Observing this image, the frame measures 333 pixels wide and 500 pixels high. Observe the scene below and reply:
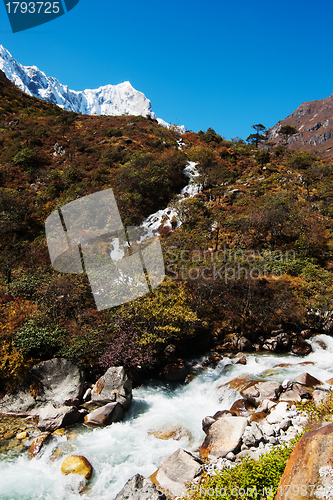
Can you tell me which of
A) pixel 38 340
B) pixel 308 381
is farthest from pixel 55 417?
pixel 308 381

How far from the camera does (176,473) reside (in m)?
6.54

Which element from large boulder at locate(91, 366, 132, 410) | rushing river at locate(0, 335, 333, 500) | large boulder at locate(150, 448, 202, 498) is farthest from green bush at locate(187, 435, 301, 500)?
large boulder at locate(91, 366, 132, 410)

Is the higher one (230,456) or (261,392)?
(230,456)

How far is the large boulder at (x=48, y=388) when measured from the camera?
9820mm

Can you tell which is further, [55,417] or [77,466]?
[55,417]

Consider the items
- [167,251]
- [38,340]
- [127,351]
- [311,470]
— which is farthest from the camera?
[167,251]

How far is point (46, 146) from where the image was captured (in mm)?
37969

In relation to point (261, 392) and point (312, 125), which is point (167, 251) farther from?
point (312, 125)

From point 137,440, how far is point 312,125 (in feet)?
678

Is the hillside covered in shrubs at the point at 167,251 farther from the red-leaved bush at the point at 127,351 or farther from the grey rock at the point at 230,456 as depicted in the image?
the grey rock at the point at 230,456

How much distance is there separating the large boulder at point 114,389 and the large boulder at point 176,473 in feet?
10.4

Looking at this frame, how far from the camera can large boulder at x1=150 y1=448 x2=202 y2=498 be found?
6.21 meters

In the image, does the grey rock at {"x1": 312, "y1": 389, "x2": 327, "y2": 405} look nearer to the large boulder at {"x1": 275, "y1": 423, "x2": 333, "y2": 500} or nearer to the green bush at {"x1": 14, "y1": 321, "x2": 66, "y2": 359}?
the large boulder at {"x1": 275, "y1": 423, "x2": 333, "y2": 500}

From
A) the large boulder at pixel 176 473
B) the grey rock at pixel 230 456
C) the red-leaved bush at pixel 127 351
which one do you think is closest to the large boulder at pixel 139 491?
the large boulder at pixel 176 473
